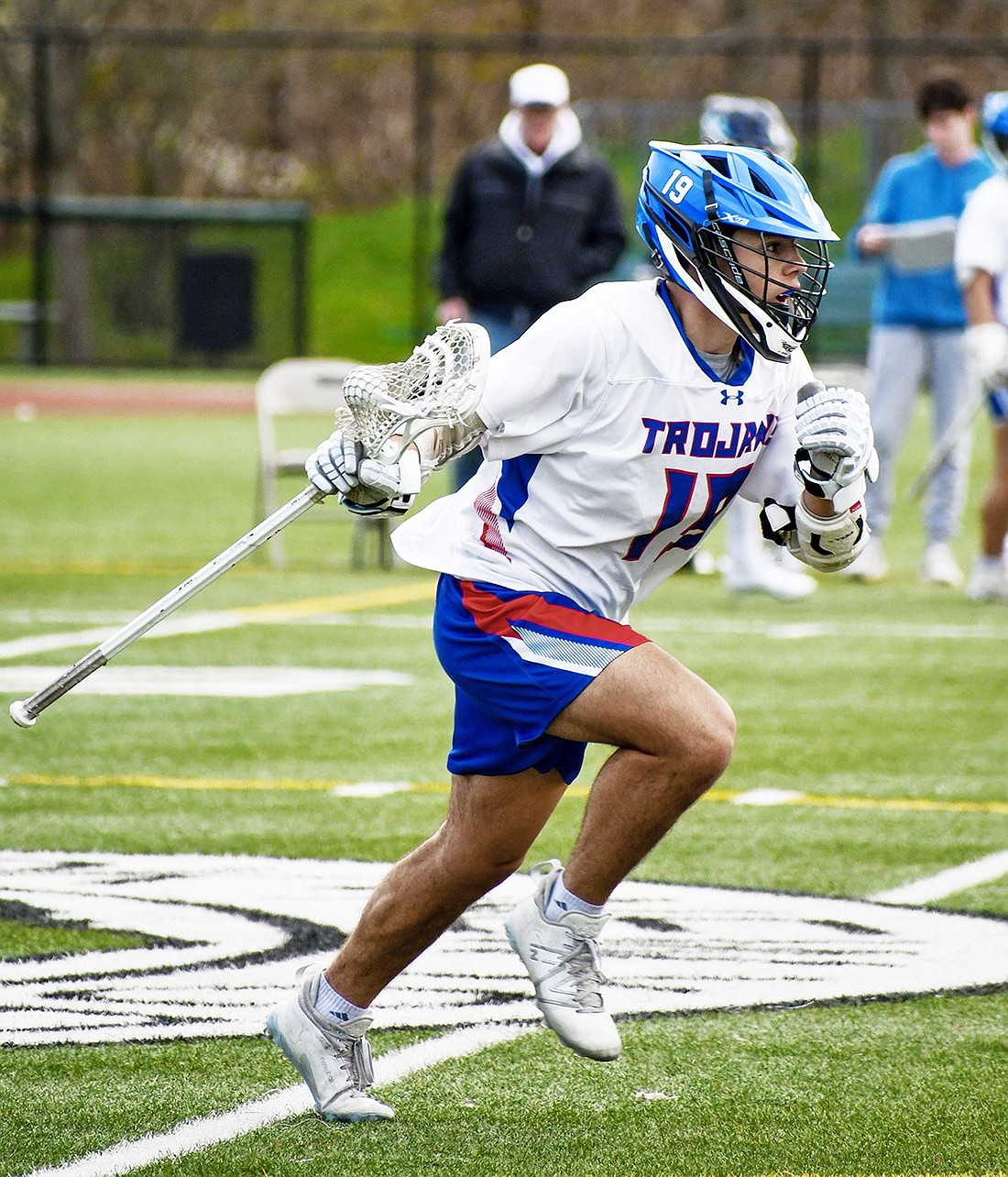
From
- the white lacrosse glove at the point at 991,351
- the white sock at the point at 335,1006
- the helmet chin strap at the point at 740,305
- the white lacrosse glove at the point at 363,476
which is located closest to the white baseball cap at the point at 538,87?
the white lacrosse glove at the point at 991,351

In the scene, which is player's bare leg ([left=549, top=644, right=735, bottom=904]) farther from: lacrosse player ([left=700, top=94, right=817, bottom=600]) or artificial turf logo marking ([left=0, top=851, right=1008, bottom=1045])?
lacrosse player ([left=700, top=94, right=817, bottom=600])

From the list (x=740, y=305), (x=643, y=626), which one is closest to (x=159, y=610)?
(x=740, y=305)

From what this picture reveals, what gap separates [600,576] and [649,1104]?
970 millimetres

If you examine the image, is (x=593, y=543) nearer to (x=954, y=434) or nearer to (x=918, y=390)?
(x=954, y=434)

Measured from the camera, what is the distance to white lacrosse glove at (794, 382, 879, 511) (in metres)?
3.98

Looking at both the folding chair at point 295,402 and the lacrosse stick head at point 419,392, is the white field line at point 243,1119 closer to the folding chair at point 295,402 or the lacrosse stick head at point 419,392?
the lacrosse stick head at point 419,392

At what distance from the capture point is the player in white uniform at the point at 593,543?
3.82m

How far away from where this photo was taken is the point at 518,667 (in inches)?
152

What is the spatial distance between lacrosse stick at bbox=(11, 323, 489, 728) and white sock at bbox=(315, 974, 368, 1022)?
2.54ft

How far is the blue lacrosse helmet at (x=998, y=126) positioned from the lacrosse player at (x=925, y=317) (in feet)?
2.30

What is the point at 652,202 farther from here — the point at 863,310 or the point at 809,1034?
the point at 863,310

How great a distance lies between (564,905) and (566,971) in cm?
12

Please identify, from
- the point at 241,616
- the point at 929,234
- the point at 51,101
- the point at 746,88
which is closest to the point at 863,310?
the point at 746,88

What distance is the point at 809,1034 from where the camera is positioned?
4305mm
